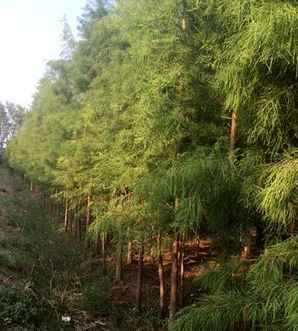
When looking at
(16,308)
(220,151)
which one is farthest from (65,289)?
(220,151)

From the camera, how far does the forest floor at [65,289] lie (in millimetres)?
9742

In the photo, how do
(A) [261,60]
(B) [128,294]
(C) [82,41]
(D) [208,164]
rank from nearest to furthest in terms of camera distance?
(A) [261,60], (D) [208,164], (B) [128,294], (C) [82,41]

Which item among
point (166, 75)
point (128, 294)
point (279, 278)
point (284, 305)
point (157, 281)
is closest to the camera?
point (284, 305)

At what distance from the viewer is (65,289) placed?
1144 cm

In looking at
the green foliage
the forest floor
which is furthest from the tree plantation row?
the green foliage

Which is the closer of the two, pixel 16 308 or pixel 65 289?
pixel 16 308

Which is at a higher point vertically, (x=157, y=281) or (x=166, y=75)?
(x=166, y=75)

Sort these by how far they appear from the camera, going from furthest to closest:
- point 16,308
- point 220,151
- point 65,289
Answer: point 65,289, point 16,308, point 220,151

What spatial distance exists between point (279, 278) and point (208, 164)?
1.47 meters

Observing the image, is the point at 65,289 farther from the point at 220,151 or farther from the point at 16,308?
the point at 220,151

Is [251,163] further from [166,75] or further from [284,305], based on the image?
[166,75]

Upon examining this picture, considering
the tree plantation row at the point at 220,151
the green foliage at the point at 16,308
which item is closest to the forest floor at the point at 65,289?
the green foliage at the point at 16,308

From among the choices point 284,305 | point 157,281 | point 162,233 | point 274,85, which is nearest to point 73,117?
point 157,281

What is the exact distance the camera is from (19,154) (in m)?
43.3
